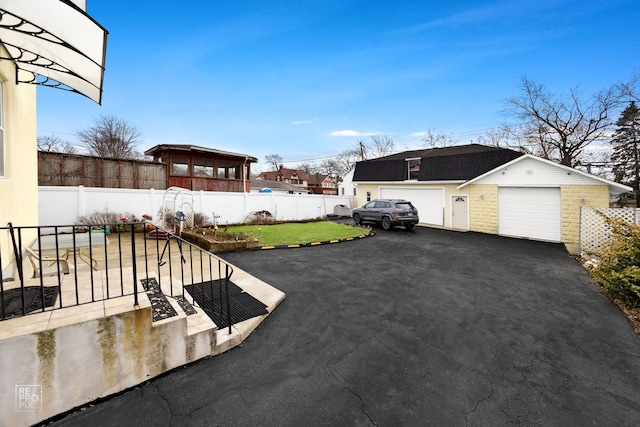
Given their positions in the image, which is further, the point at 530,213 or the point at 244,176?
the point at 244,176

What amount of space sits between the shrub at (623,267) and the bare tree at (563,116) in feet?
60.6

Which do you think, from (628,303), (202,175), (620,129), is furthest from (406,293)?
(620,129)

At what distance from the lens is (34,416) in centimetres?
228

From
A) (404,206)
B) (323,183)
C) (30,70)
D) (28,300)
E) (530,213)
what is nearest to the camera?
(28,300)

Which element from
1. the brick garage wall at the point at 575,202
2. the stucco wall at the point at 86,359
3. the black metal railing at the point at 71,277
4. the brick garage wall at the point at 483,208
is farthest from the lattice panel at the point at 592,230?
the stucco wall at the point at 86,359

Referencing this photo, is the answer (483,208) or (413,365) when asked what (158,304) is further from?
(483,208)

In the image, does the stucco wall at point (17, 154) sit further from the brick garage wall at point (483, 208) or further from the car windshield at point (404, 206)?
the brick garage wall at point (483, 208)

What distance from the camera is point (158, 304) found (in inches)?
138

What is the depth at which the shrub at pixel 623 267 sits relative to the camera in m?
4.93

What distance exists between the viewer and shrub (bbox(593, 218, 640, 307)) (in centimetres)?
493

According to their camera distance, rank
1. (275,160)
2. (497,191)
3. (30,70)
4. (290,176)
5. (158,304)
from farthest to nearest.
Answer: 1. (275,160)
2. (290,176)
3. (497,191)
4. (30,70)
5. (158,304)

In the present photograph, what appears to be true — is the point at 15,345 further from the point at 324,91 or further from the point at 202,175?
the point at 324,91

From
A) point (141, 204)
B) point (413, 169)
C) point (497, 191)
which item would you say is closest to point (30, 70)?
point (141, 204)

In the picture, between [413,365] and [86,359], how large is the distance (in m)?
3.36
